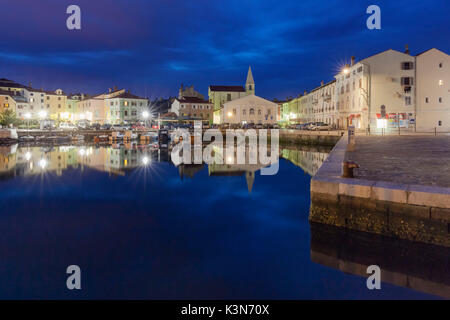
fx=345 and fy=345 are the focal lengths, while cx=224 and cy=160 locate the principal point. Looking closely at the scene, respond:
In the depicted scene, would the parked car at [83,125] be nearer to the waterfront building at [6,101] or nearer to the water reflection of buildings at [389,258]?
the waterfront building at [6,101]

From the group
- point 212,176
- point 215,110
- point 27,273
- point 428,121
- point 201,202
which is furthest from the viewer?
point 215,110

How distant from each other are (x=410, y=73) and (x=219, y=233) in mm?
46992

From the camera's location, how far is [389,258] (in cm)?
815

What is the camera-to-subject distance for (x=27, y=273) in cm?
813

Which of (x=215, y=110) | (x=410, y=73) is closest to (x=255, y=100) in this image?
(x=215, y=110)

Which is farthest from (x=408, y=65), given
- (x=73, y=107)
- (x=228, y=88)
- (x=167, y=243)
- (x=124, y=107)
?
(x=73, y=107)

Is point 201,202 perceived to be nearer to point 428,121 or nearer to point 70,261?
point 70,261

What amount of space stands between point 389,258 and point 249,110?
6536cm

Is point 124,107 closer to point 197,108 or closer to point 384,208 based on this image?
point 197,108

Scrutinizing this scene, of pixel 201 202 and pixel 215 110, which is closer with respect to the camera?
pixel 201 202

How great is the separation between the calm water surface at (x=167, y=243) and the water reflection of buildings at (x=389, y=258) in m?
0.19

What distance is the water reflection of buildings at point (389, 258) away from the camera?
731 cm

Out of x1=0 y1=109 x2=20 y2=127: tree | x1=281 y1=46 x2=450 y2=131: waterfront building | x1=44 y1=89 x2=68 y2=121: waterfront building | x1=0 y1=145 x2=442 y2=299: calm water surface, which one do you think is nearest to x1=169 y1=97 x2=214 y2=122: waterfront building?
x1=0 y1=109 x2=20 y2=127: tree
